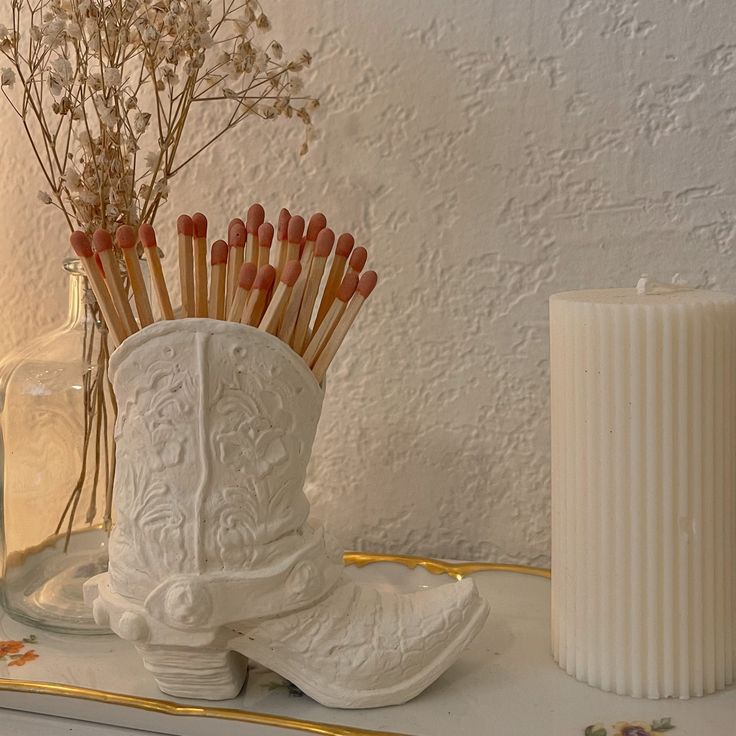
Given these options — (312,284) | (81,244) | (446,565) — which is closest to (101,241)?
(81,244)

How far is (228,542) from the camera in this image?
517mm

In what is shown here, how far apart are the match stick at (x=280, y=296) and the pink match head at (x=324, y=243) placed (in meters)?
0.01

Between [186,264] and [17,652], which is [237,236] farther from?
[17,652]

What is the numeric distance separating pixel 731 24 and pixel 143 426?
487 mm

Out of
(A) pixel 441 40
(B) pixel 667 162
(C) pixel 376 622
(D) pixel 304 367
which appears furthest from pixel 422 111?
(C) pixel 376 622

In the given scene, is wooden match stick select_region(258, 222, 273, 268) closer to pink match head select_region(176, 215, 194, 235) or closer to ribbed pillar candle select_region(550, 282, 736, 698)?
pink match head select_region(176, 215, 194, 235)

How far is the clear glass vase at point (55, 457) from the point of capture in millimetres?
685

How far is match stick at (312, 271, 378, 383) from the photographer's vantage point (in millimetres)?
538

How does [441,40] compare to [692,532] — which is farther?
[441,40]

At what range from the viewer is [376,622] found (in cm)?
54

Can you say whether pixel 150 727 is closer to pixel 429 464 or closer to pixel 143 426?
pixel 143 426

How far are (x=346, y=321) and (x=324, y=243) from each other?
5 cm

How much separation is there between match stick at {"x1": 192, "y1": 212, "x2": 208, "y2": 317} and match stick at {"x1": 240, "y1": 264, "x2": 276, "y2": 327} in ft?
0.10

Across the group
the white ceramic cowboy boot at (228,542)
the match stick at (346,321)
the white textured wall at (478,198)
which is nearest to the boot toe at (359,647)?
the white ceramic cowboy boot at (228,542)
